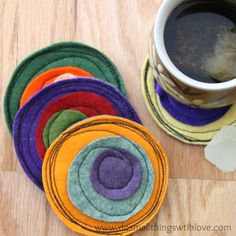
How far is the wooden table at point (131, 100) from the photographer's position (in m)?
0.56

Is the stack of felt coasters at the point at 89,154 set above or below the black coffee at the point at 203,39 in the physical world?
below

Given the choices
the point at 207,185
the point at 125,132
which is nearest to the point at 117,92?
the point at 125,132

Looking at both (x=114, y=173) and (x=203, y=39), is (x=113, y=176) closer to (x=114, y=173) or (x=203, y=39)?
(x=114, y=173)

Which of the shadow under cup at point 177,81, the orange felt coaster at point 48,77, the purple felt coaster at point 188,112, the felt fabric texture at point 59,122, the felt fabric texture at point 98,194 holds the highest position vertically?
the shadow under cup at point 177,81

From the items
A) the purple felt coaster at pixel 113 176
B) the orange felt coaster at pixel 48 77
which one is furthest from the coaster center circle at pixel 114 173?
the orange felt coaster at pixel 48 77

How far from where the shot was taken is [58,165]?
0.54m

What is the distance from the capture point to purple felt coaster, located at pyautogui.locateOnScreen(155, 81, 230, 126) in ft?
1.86

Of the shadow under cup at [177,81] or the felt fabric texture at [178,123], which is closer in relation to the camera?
the shadow under cup at [177,81]

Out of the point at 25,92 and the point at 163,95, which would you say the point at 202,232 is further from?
the point at 25,92

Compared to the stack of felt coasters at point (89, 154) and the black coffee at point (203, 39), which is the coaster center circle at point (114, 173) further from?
the black coffee at point (203, 39)

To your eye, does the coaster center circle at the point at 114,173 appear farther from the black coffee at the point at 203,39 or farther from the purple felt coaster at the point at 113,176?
the black coffee at the point at 203,39

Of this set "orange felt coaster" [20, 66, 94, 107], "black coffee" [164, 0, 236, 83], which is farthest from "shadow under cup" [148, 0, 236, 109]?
"orange felt coaster" [20, 66, 94, 107]

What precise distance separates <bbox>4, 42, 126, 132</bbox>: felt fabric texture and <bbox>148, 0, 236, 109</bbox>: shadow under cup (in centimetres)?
9

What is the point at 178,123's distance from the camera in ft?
1.87
